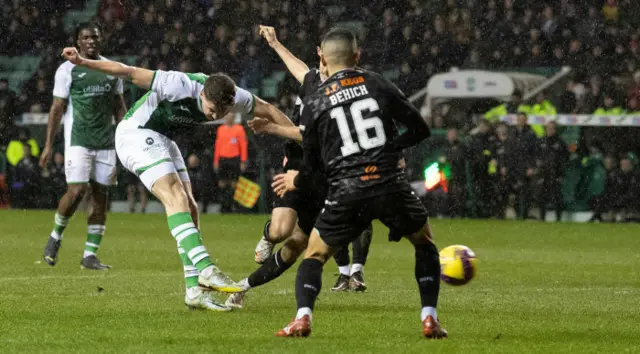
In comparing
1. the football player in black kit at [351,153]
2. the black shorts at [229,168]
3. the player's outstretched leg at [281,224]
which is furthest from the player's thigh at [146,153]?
the black shorts at [229,168]

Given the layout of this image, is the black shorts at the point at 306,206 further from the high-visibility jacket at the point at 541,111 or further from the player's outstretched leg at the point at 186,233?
the high-visibility jacket at the point at 541,111

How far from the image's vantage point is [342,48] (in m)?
7.46

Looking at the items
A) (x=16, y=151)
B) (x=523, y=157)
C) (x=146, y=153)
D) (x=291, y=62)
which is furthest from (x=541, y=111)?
(x=146, y=153)

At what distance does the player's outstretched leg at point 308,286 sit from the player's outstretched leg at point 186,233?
57.3 inches

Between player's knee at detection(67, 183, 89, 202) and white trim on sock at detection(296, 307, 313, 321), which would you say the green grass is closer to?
white trim on sock at detection(296, 307, 313, 321)

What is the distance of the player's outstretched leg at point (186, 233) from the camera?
893cm

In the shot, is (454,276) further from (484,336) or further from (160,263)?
(160,263)

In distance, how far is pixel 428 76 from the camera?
27.3 m

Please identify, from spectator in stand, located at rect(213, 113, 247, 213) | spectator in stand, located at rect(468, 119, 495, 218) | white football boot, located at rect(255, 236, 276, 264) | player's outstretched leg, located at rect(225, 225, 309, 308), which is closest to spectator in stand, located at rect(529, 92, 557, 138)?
spectator in stand, located at rect(468, 119, 495, 218)

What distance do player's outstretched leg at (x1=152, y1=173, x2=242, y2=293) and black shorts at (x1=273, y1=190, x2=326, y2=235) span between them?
2.44 ft

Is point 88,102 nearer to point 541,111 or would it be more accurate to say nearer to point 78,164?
point 78,164

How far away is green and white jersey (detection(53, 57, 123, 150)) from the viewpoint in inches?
533

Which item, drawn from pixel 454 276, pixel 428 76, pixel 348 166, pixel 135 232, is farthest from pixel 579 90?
pixel 348 166

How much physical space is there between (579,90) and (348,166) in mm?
17969
